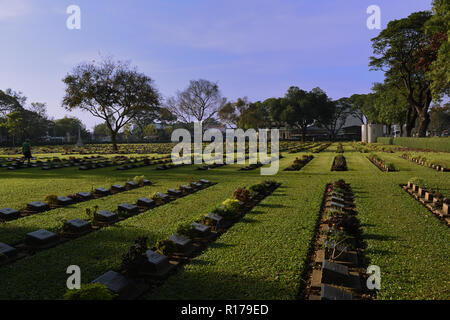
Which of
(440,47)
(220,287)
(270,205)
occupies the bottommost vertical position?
(220,287)

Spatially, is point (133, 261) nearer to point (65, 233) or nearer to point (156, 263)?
point (156, 263)

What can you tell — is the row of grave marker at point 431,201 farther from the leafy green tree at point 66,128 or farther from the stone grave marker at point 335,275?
the leafy green tree at point 66,128

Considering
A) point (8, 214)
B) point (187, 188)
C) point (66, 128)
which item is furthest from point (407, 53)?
point (66, 128)

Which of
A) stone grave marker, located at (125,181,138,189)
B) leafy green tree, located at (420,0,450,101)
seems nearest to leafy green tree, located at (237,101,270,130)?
leafy green tree, located at (420,0,450,101)

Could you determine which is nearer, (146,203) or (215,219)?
(215,219)

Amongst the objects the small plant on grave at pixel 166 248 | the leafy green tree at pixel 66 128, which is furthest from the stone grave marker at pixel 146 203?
the leafy green tree at pixel 66 128

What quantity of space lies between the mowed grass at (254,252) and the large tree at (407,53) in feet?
107

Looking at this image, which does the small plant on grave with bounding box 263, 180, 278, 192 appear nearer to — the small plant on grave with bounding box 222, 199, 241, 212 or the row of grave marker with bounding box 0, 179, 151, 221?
the small plant on grave with bounding box 222, 199, 241, 212

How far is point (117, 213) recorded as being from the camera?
24.3 ft

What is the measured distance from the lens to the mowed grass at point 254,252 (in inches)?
149

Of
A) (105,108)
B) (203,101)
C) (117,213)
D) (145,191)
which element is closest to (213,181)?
(145,191)

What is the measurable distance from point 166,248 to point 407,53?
4028 cm

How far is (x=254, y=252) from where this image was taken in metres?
4.94
